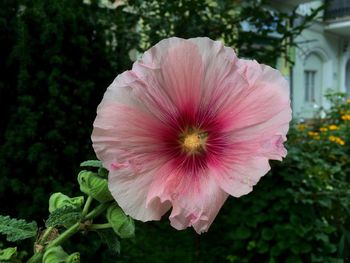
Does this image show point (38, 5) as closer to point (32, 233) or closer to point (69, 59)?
point (69, 59)

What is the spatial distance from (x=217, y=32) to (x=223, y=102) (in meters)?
2.18

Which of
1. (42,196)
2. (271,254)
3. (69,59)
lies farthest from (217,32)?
(42,196)

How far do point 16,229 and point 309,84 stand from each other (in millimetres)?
10893

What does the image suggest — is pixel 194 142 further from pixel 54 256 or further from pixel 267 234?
pixel 267 234

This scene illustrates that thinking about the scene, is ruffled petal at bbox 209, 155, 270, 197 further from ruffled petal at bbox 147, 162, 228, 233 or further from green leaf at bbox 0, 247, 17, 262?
green leaf at bbox 0, 247, 17, 262

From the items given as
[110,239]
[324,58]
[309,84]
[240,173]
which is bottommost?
[309,84]

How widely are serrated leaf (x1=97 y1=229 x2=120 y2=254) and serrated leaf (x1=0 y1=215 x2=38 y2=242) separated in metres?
0.08

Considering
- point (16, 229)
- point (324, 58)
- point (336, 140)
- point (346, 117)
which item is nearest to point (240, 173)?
point (16, 229)

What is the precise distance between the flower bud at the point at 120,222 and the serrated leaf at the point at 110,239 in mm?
48

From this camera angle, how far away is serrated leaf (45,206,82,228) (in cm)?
52

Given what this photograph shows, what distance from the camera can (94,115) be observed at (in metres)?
1.91

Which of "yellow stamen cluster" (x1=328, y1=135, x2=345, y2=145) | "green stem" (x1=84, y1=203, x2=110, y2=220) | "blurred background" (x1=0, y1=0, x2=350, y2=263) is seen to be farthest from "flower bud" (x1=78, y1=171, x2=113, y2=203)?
"yellow stamen cluster" (x1=328, y1=135, x2=345, y2=145)

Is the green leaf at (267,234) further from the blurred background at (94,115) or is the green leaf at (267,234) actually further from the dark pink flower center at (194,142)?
the dark pink flower center at (194,142)

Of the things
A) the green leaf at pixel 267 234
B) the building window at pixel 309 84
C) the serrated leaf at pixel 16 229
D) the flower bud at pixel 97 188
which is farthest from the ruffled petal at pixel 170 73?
the building window at pixel 309 84
